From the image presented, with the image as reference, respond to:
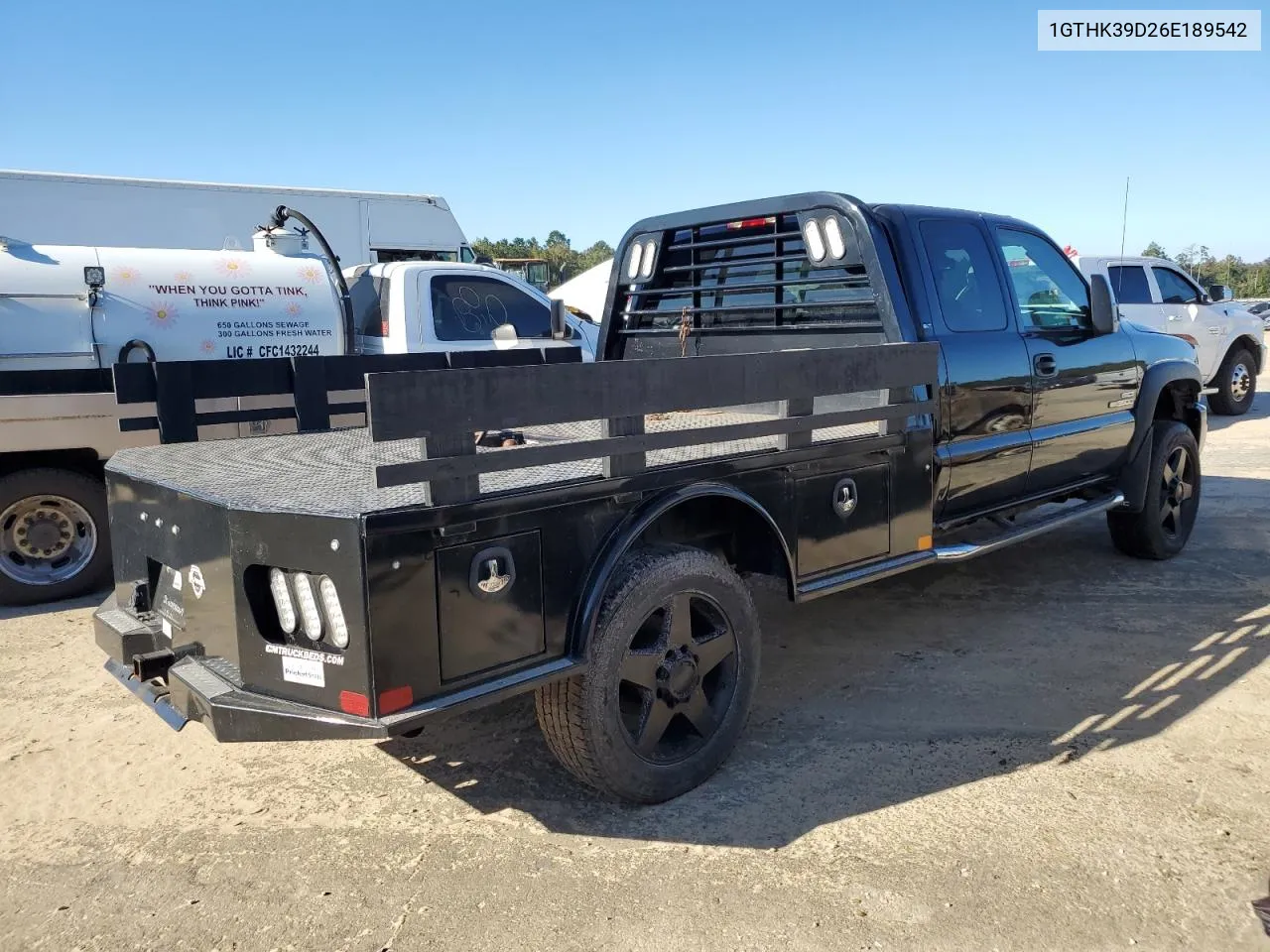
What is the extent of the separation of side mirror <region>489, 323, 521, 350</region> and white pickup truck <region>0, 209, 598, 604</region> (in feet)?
0.04

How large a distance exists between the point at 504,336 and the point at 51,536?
11.0 ft

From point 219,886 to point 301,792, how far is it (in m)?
0.58

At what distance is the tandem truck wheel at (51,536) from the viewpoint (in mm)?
5472

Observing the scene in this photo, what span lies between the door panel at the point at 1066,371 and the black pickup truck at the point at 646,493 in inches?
0.8

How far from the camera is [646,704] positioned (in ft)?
10.5

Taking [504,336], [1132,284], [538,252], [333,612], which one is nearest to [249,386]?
[333,612]

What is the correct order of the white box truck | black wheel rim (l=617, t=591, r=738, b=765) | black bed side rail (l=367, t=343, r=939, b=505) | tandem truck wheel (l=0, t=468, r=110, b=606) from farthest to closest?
the white box truck < tandem truck wheel (l=0, t=468, r=110, b=606) < black wheel rim (l=617, t=591, r=738, b=765) < black bed side rail (l=367, t=343, r=939, b=505)

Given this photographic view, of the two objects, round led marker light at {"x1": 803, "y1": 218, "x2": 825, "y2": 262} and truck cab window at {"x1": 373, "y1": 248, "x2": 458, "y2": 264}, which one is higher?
truck cab window at {"x1": 373, "y1": 248, "x2": 458, "y2": 264}

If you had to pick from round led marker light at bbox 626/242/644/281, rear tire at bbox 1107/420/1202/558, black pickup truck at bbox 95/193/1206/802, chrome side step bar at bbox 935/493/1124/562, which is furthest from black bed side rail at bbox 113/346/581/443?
rear tire at bbox 1107/420/1202/558

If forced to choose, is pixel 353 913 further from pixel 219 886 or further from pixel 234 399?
pixel 234 399

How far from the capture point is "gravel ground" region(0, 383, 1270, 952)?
8.71ft

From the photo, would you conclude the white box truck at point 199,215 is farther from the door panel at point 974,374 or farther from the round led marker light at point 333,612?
the round led marker light at point 333,612

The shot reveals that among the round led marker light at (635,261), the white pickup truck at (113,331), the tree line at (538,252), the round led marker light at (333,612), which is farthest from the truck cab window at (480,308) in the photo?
the tree line at (538,252)

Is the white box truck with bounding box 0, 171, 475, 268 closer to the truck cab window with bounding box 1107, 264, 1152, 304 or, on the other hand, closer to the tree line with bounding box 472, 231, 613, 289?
the truck cab window with bounding box 1107, 264, 1152, 304
